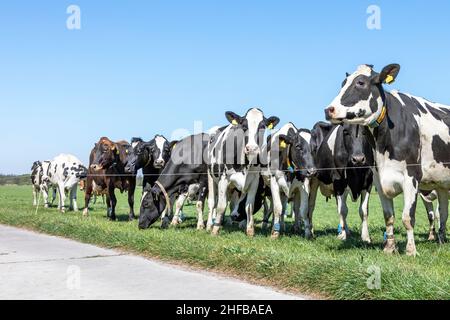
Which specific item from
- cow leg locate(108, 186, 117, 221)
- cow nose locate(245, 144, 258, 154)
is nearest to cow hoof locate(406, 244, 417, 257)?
cow nose locate(245, 144, 258, 154)

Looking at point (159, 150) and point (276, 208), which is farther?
point (159, 150)

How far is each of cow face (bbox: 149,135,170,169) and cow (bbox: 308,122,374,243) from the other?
5.05 meters

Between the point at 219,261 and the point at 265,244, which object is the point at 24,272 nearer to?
the point at 219,261

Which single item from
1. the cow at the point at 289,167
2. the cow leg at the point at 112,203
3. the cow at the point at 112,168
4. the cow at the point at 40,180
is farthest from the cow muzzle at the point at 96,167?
the cow at the point at 40,180

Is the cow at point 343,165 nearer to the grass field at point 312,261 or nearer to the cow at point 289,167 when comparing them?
the cow at point 289,167

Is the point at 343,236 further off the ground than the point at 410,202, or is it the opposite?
the point at 410,202

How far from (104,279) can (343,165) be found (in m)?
5.78

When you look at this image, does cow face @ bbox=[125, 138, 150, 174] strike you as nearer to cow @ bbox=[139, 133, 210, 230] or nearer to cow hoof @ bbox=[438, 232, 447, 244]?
cow @ bbox=[139, 133, 210, 230]

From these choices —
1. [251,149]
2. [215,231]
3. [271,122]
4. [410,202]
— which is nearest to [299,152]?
[271,122]

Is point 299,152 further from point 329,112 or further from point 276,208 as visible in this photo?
point 329,112

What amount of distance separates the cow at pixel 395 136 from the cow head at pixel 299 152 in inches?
100

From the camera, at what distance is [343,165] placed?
10.9 meters

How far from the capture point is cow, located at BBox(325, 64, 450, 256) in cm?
825
